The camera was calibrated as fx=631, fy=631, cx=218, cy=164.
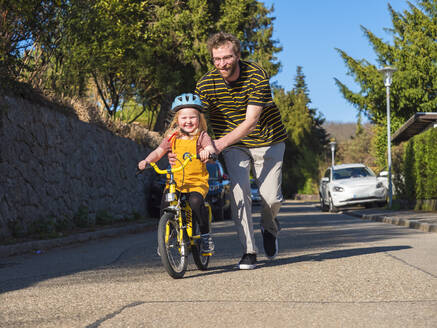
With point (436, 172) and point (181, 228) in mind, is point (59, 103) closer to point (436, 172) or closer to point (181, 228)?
point (181, 228)

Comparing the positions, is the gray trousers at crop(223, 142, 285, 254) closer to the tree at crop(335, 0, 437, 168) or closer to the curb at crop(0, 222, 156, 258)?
the curb at crop(0, 222, 156, 258)

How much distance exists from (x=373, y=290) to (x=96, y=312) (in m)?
2.16

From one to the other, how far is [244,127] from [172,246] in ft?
4.21

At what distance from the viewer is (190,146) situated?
5.93m

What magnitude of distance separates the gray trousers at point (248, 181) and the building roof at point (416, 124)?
1713 cm

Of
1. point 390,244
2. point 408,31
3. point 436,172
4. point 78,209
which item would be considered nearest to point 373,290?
point 390,244

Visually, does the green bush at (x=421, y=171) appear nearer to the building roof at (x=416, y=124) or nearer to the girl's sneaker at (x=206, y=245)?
the building roof at (x=416, y=124)

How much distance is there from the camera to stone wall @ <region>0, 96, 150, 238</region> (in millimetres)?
10055

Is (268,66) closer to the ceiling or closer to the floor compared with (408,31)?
closer to the floor

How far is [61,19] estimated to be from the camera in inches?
546

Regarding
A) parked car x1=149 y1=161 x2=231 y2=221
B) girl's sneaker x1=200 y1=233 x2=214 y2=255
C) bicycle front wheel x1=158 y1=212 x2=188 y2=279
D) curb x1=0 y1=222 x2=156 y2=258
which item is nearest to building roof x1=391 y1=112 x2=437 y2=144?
parked car x1=149 y1=161 x2=231 y2=221

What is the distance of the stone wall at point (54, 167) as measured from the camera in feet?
33.0

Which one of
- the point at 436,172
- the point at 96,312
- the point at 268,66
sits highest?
the point at 268,66

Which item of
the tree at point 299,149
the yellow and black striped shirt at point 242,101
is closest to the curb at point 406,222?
the yellow and black striped shirt at point 242,101
